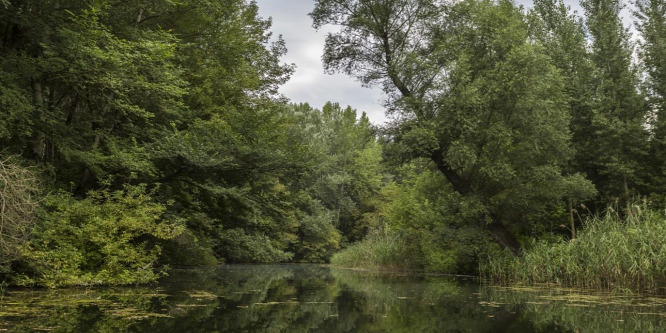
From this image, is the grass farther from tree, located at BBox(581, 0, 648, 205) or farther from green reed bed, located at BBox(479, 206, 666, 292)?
tree, located at BBox(581, 0, 648, 205)

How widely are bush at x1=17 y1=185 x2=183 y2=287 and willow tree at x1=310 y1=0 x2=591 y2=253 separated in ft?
30.4

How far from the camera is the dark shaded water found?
6.33 metres

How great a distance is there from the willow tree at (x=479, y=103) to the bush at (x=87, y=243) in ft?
30.4

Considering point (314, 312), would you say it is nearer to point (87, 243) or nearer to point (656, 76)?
point (87, 243)

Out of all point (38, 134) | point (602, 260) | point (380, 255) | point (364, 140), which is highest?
point (364, 140)

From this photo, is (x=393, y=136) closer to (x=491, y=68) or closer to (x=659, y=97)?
(x=491, y=68)

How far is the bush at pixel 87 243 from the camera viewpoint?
9.84 metres

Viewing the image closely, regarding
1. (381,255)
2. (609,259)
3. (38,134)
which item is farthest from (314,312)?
(381,255)

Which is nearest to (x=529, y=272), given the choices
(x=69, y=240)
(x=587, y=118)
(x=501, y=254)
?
(x=501, y=254)

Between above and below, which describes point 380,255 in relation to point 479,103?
below

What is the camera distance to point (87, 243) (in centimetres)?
1112

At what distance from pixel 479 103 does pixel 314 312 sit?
418 inches

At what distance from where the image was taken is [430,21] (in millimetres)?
19734

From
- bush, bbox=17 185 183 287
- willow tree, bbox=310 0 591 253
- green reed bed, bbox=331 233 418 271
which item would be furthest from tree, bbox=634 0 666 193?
bush, bbox=17 185 183 287
